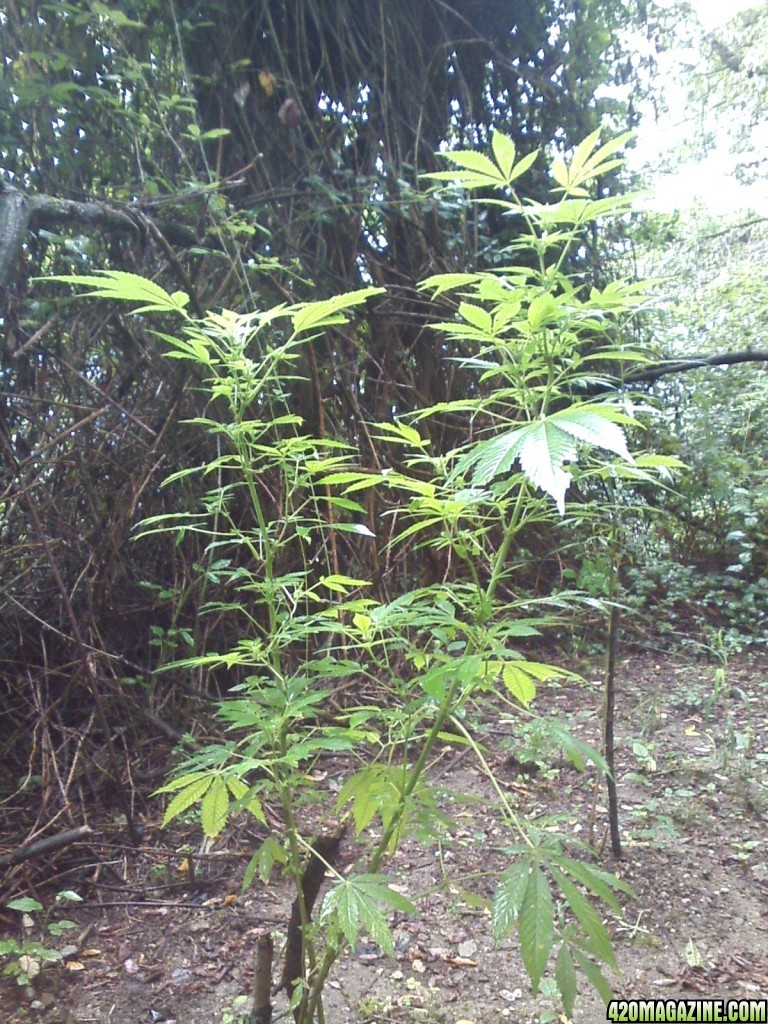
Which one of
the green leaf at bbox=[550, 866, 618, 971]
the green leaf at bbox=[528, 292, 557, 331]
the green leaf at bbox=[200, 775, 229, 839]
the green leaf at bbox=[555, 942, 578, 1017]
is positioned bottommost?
the green leaf at bbox=[555, 942, 578, 1017]

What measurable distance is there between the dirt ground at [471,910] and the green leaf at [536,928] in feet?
0.65

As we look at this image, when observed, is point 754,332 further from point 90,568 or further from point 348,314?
point 90,568

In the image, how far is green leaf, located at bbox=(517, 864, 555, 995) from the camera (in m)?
0.79

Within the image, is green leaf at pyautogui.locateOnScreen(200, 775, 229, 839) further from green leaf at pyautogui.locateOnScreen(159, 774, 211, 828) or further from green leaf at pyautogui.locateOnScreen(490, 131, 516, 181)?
green leaf at pyautogui.locateOnScreen(490, 131, 516, 181)

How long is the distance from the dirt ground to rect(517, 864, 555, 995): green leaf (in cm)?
20

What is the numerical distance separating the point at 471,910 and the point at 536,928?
1018 millimetres

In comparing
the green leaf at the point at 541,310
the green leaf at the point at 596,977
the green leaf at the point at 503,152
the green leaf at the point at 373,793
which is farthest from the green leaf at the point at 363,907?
the green leaf at the point at 503,152

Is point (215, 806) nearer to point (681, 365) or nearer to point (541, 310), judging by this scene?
point (541, 310)

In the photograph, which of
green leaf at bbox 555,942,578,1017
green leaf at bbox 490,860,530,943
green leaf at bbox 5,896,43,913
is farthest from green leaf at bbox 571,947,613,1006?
green leaf at bbox 5,896,43,913

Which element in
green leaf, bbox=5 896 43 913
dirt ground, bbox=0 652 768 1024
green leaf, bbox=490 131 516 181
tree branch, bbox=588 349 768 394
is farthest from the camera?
tree branch, bbox=588 349 768 394

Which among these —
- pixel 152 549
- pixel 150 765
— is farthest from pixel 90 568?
pixel 150 765

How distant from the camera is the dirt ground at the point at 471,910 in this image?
4.70 ft

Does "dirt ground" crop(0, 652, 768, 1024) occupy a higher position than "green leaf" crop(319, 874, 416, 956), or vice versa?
"green leaf" crop(319, 874, 416, 956)

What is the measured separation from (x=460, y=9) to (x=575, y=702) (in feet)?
10.5
